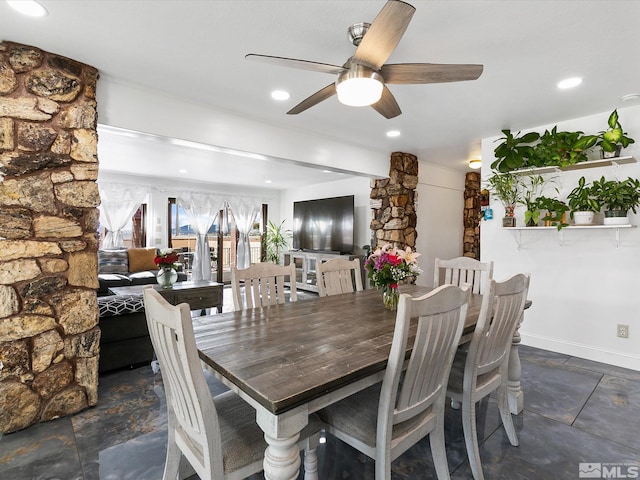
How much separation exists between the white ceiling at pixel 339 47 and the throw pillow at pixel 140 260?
374cm

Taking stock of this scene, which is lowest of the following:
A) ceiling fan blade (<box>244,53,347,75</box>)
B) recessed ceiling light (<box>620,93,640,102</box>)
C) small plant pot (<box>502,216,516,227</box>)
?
small plant pot (<box>502,216,516,227</box>)

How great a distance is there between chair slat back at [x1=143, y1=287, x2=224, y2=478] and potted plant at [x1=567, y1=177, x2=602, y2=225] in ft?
11.8

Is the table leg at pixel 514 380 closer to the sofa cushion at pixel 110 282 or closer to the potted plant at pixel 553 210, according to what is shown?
the potted plant at pixel 553 210

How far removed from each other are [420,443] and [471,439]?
0.40m

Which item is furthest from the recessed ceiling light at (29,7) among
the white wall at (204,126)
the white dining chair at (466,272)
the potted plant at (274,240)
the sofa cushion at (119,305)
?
the potted plant at (274,240)

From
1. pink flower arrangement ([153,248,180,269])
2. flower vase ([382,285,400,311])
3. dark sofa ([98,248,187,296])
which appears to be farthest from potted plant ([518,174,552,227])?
dark sofa ([98,248,187,296])

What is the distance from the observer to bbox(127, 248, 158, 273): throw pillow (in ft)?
19.2

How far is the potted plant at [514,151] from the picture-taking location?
3.52 m

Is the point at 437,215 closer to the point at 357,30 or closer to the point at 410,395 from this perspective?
the point at 357,30

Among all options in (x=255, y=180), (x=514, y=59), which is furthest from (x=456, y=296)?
(x=255, y=180)

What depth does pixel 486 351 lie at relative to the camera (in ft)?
5.75

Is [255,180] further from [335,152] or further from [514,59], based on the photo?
[514,59]

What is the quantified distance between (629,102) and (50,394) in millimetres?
5062

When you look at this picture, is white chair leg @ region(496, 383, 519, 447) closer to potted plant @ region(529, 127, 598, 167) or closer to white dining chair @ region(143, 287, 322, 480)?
white dining chair @ region(143, 287, 322, 480)
